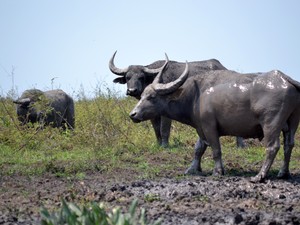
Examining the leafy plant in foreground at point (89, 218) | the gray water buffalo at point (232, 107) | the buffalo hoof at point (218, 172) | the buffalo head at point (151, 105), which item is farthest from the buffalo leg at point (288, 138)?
the leafy plant in foreground at point (89, 218)

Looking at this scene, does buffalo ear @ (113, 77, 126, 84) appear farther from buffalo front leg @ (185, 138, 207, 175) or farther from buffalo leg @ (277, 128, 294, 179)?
buffalo leg @ (277, 128, 294, 179)

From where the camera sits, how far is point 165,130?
1068 centimetres

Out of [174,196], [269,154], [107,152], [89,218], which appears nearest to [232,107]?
[269,154]

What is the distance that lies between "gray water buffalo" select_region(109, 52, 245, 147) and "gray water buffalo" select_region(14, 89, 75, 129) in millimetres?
1733

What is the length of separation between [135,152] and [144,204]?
4.19 meters

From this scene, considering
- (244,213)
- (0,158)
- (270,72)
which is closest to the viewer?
(244,213)

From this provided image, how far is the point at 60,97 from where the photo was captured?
14.3m

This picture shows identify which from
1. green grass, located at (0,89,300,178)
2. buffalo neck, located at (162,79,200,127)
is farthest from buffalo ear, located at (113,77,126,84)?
buffalo neck, located at (162,79,200,127)

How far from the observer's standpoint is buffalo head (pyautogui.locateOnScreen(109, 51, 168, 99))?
1063 cm

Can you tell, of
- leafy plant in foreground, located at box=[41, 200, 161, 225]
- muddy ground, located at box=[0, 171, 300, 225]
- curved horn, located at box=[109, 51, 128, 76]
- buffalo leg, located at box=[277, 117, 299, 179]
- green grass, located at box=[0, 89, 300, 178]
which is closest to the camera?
leafy plant in foreground, located at box=[41, 200, 161, 225]

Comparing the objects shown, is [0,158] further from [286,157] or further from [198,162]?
[286,157]

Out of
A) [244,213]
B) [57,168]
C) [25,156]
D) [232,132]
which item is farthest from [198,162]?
[25,156]

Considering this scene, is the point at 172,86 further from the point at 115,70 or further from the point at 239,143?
the point at 115,70

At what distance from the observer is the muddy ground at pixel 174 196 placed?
15.9 ft
